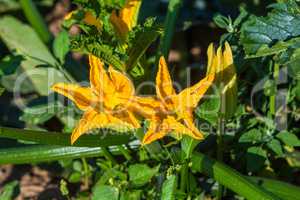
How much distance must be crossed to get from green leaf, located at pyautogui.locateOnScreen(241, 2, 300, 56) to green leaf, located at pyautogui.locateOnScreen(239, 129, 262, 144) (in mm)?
325

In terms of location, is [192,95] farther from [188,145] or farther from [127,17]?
[127,17]

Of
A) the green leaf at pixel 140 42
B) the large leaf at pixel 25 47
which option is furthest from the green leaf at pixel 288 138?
the large leaf at pixel 25 47

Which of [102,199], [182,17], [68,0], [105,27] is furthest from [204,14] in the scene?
[102,199]

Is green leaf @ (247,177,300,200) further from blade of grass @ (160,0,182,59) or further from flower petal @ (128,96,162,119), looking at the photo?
blade of grass @ (160,0,182,59)

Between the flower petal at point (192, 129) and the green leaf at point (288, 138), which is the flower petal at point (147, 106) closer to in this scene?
the flower petal at point (192, 129)

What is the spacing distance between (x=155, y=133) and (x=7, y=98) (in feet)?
3.73

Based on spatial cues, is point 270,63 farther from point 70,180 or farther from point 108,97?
point 70,180

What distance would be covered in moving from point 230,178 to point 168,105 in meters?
0.26

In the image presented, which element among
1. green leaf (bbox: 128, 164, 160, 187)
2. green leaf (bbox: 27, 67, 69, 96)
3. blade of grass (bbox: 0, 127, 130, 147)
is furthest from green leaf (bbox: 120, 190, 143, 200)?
green leaf (bbox: 27, 67, 69, 96)

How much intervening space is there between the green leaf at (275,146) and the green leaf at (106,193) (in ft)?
1.53

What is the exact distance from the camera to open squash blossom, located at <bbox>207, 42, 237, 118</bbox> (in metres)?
1.77

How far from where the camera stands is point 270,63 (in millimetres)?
1994

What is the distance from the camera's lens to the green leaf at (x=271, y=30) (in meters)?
1.68

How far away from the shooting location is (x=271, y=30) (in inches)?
67.3
